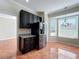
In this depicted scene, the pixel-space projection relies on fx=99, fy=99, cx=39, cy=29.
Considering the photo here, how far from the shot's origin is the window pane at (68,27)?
7.47 m

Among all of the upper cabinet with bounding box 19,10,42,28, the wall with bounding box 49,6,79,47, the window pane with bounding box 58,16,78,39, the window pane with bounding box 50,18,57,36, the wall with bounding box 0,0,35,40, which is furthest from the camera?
the window pane with bounding box 50,18,57,36

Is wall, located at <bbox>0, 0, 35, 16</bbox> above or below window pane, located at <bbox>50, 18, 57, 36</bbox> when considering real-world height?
above

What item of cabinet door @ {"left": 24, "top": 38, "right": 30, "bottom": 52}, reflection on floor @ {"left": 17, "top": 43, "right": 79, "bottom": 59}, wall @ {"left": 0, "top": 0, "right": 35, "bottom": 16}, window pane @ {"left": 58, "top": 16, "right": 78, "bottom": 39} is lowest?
reflection on floor @ {"left": 17, "top": 43, "right": 79, "bottom": 59}

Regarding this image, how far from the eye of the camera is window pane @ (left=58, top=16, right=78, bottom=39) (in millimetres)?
7469

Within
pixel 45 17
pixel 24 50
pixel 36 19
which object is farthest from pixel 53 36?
pixel 24 50

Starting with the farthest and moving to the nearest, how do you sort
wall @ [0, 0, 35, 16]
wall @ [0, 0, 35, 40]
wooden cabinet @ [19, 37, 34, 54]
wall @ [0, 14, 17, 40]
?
wall @ [0, 14, 17, 40], wooden cabinet @ [19, 37, 34, 54], wall @ [0, 0, 35, 40], wall @ [0, 0, 35, 16]

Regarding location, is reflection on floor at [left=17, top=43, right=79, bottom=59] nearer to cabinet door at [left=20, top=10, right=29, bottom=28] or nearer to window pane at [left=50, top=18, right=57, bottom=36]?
cabinet door at [left=20, top=10, right=29, bottom=28]

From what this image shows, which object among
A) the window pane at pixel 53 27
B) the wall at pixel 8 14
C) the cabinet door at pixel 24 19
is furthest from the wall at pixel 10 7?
the window pane at pixel 53 27

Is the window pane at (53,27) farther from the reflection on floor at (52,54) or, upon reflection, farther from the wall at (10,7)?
the wall at (10,7)

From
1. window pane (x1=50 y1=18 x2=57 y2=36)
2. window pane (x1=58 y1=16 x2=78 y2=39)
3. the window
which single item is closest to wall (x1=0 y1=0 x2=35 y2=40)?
window pane (x1=50 y1=18 x2=57 y2=36)

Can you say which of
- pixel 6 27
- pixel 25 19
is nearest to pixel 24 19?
pixel 25 19

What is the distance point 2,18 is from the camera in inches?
393

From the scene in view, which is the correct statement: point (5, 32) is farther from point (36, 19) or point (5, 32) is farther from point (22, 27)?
point (22, 27)

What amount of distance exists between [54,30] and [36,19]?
2.74 metres
